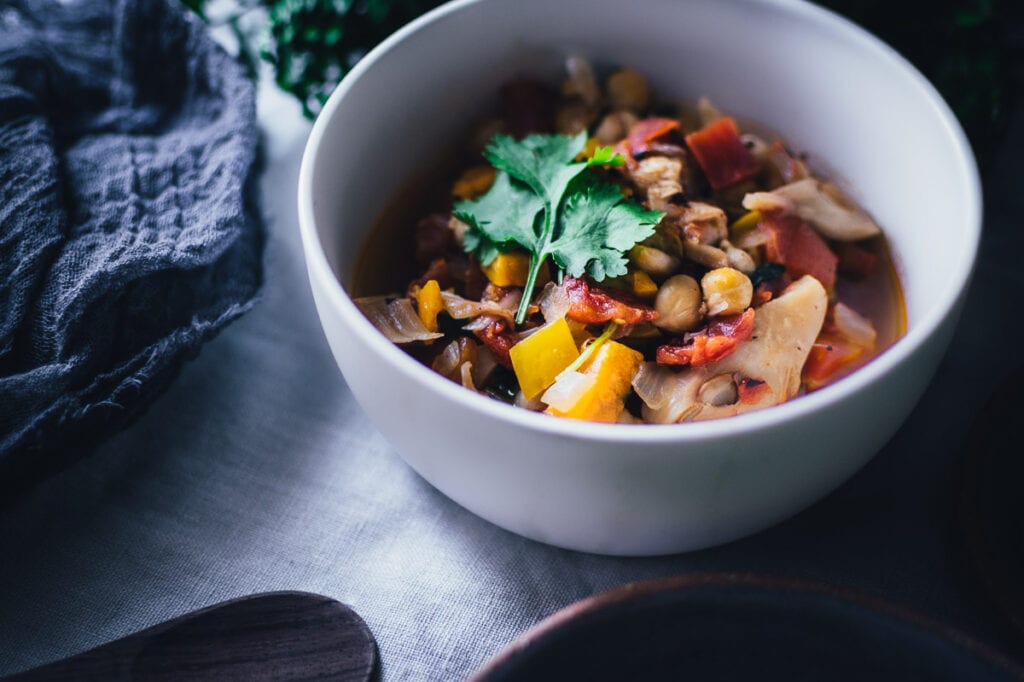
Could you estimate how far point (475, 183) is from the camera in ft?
4.83

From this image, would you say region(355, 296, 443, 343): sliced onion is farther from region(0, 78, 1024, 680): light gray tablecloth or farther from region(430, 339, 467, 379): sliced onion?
region(0, 78, 1024, 680): light gray tablecloth

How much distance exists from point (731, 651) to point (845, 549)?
333 mm

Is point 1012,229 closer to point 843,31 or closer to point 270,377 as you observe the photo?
point 843,31

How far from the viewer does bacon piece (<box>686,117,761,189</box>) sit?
1.42 m

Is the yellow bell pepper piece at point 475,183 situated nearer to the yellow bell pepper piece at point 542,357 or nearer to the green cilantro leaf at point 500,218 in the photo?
the green cilantro leaf at point 500,218

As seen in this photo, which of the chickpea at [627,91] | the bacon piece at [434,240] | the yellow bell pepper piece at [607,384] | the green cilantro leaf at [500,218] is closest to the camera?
the yellow bell pepper piece at [607,384]

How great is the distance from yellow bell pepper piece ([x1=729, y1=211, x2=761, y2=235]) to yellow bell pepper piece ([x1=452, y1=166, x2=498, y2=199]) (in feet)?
1.16

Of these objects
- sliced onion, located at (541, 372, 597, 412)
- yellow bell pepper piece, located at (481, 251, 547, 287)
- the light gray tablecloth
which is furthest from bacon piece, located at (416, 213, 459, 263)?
sliced onion, located at (541, 372, 597, 412)

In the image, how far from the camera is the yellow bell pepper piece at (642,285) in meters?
1.26

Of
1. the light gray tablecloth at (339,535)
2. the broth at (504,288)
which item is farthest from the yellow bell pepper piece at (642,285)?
the light gray tablecloth at (339,535)

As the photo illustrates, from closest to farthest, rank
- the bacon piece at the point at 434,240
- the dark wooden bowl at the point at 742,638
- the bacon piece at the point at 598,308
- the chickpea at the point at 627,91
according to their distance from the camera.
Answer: the dark wooden bowl at the point at 742,638 → the bacon piece at the point at 598,308 → the bacon piece at the point at 434,240 → the chickpea at the point at 627,91

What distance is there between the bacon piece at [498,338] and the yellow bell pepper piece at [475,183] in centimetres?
28

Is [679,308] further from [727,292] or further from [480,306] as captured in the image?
[480,306]

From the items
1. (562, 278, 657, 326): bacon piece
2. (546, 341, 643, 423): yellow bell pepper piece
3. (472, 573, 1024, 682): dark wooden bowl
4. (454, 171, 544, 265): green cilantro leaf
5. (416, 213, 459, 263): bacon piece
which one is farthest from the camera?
(416, 213, 459, 263): bacon piece
